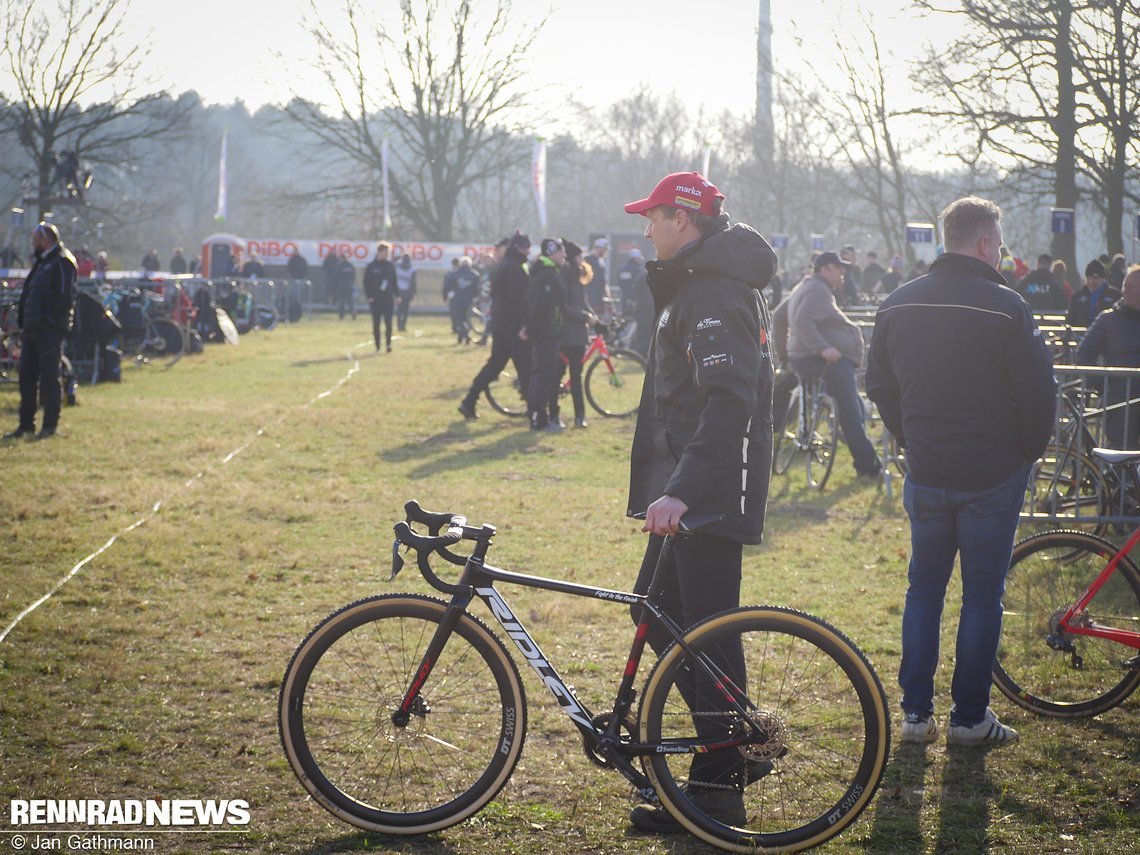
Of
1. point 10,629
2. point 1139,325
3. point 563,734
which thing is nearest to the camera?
point 563,734

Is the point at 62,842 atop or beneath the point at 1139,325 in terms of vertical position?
beneath

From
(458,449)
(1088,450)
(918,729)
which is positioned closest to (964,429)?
(918,729)

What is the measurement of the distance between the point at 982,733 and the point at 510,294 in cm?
1076

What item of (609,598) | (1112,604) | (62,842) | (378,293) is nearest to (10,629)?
(62,842)

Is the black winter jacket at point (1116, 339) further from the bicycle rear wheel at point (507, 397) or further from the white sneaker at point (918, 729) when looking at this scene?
the bicycle rear wheel at point (507, 397)

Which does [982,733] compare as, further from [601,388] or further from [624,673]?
[601,388]

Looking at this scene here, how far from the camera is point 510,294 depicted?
15.3m

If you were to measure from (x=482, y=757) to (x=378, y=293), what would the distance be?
21.7 meters

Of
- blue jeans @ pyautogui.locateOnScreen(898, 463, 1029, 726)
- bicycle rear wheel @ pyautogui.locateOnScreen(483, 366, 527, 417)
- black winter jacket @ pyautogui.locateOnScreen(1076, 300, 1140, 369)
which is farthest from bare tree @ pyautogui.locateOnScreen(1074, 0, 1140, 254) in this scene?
blue jeans @ pyautogui.locateOnScreen(898, 463, 1029, 726)

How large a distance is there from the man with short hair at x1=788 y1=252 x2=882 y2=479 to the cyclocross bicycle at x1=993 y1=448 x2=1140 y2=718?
5729mm

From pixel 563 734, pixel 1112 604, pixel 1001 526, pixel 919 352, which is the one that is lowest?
pixel 563 734

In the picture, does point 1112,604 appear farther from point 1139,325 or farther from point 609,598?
point 1139,325

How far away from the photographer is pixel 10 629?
6531 mm

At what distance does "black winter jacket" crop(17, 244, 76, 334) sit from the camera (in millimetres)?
12930
